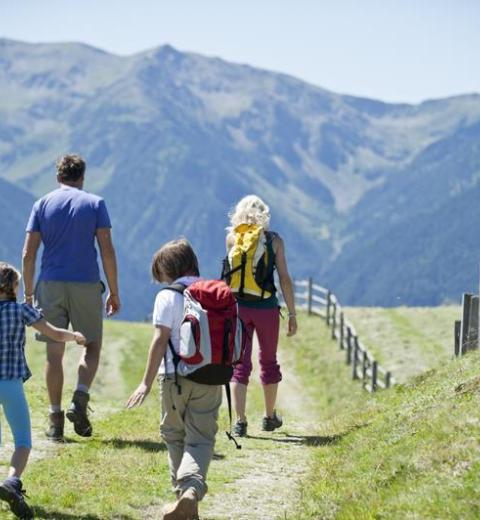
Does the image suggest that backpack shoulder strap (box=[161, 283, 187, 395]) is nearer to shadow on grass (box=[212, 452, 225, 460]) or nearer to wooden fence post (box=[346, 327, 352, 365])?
shadow on grass (box=[212, 452, 225, 460])

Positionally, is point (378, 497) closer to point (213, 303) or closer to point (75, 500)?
point (213, 303)

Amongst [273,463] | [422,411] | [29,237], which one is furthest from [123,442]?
[422,411]

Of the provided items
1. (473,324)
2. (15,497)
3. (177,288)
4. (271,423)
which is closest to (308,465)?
(271,423)

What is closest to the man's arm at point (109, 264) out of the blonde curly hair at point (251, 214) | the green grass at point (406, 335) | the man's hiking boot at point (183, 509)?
the blonde curly hair at point (251, 214)

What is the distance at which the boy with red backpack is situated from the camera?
7398mm

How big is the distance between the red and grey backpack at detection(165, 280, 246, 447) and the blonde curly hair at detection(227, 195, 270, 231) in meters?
3.15

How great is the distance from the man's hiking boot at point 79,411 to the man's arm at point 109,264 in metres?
0.91

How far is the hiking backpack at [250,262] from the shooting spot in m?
10.7

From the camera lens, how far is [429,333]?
41.5 metres

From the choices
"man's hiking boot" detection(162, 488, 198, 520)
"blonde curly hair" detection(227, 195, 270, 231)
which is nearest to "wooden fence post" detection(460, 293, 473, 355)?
"blonde curly hair" detection(227, 195, 270, 231)

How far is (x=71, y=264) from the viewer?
10.5 meters

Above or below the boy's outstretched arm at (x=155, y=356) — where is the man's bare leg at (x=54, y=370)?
below

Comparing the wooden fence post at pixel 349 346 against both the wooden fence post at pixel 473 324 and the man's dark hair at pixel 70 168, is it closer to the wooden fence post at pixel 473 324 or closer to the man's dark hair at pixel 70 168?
the wooden fence post at pixel 473 324

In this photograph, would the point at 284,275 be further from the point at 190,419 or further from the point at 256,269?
the point at 190,419
